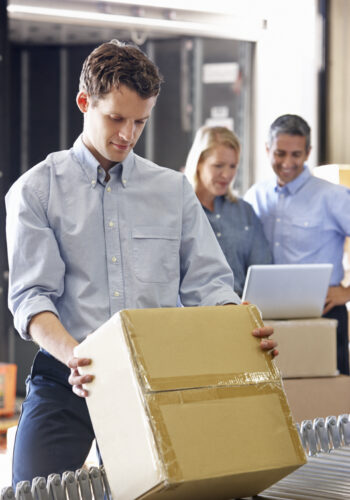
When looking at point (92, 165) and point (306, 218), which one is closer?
point (92, 165)

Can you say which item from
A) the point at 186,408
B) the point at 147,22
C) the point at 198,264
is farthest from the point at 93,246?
the point at 147,22

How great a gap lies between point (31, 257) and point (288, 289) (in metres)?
1.34

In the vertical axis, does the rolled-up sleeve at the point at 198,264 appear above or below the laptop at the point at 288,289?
above

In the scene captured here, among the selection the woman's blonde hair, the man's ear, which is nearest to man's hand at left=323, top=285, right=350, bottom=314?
the woman's blonde hair

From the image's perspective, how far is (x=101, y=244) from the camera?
161 cm

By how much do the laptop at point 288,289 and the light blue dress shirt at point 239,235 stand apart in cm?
16

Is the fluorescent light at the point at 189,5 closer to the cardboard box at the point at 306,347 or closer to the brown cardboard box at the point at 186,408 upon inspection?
the cardboard box at the point at 306,347

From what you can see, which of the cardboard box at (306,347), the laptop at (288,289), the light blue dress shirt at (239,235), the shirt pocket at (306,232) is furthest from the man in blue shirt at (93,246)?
the shirt pocket at (306,232)

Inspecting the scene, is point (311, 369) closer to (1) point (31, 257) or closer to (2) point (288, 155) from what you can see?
(2) point (288, 155)

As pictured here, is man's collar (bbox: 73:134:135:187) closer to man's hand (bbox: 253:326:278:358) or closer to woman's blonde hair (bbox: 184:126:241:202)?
man's hand (bbox: 253:326:278:358)

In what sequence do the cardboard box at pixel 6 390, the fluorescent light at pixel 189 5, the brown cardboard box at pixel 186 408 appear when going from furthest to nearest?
the fluorescent light at pixel 189 5 < the cardboard box at pixel 6 390 < the brown cardboard box at pixel 186 408

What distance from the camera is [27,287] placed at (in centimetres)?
154

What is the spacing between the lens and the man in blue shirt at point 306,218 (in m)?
3.04

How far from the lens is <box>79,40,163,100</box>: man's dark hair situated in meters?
1.51
